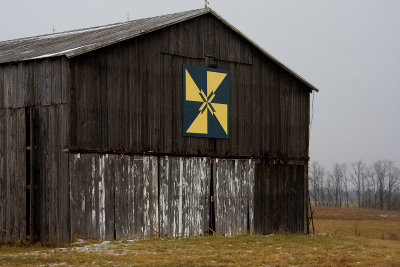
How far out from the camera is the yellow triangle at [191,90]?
91.6 feet

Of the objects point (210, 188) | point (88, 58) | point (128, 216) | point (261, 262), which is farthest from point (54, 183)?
point (261, 262)

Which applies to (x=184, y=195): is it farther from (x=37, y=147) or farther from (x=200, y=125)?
(x=37, y=147)

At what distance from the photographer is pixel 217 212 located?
28.5 m

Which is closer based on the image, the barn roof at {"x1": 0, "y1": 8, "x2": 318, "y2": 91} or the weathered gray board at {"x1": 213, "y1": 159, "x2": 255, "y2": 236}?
the barn roof at {"x1": 0, "y1": 8, "x2": 318, "y2": 91}

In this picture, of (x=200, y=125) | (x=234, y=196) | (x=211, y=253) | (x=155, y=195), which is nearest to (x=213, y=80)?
(x=200, y=125)

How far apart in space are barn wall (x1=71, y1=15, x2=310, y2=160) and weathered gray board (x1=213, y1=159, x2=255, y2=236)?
582 millimetres

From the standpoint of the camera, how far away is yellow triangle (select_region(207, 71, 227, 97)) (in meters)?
28.6

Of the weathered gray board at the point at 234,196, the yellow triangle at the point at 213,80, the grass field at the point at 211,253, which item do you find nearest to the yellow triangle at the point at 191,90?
the yellow triangle at the point at 213,80

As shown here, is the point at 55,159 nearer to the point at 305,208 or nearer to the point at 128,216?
the point at 128,216

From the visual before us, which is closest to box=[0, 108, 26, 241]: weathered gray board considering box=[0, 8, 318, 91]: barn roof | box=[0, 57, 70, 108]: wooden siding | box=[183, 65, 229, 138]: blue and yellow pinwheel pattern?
box=[0, 57, 70, 108]: wooden siding

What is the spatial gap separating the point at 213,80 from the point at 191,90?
51.0 inches

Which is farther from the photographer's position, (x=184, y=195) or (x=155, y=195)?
(x=184, y=195)

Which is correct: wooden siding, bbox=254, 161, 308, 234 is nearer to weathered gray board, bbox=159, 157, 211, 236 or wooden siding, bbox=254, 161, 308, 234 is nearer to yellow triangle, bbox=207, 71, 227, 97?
weathered gray board, bbox=159, 157, 211, 236

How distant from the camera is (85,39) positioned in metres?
29.2
